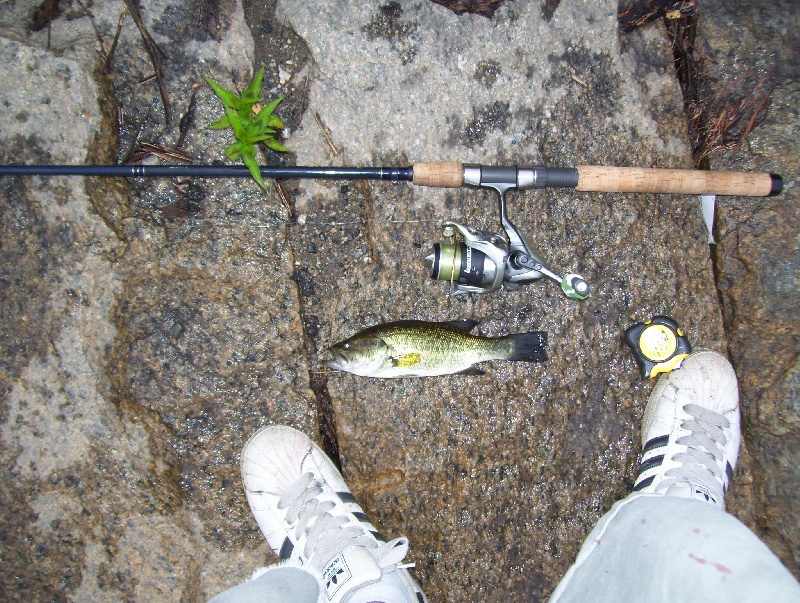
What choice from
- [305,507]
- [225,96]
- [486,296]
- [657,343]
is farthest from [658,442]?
[225,96]

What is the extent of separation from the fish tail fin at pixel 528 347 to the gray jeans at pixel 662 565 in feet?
3.20

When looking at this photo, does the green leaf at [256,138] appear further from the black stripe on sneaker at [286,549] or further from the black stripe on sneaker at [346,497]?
the black stripe on sneaker at [286,549]

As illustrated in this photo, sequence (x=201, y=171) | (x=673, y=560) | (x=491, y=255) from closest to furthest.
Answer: (x=673, y=560) < (x=201, y=171) < (x=491, y=255)

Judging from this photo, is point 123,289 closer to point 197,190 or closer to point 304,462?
point 197,190

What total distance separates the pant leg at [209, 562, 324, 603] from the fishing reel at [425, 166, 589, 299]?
2020 millimetres

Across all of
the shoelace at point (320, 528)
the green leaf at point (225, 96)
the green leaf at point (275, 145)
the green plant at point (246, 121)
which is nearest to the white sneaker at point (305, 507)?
the shoelace at point (320, 528)

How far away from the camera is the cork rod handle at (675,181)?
314cm

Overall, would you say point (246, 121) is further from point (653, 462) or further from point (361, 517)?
point (653, 462)

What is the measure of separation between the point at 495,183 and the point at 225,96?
1718 millimetres

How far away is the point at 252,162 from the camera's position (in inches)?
119

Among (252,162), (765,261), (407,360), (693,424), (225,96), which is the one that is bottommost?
(693,424)

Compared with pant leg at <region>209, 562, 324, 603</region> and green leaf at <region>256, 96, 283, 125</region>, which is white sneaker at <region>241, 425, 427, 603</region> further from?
green leaf at <region>256, 96, 283, 125</region>

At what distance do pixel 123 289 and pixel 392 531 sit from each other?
2.31 meters

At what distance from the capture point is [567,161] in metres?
3.42
